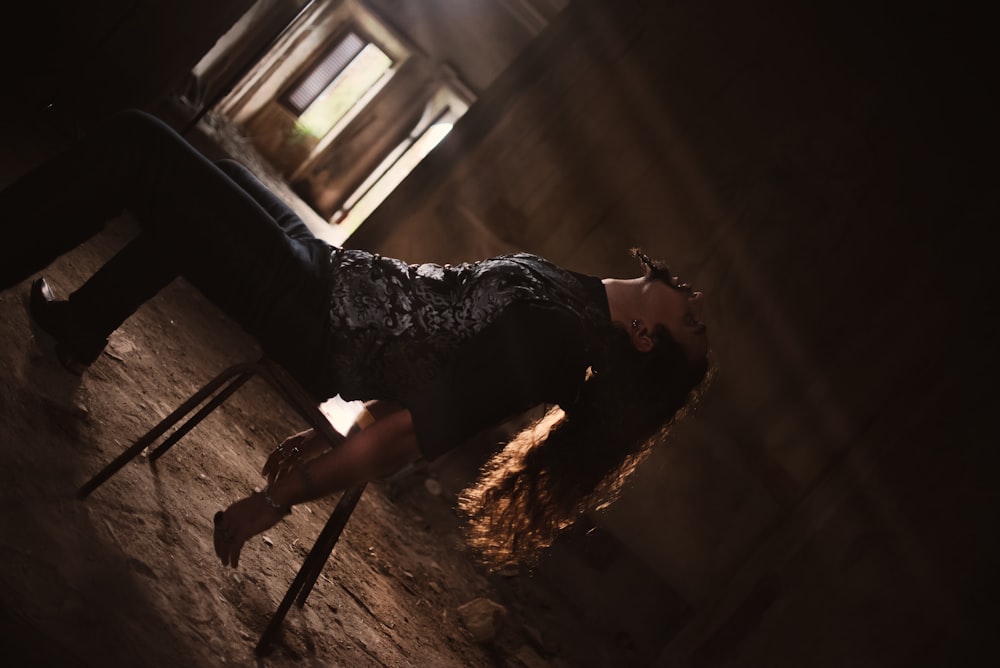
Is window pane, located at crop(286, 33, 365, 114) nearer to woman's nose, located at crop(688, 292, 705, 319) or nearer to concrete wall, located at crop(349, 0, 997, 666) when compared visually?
concrete wall, located at crop(349, 0, 997, 666)

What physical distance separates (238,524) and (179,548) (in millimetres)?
432

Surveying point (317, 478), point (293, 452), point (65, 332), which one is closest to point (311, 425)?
point (293, 452)

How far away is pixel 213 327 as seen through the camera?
13.5 feet

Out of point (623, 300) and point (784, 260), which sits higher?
point (623, 300)

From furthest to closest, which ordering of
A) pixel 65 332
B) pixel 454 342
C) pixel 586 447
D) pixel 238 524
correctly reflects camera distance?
pixel 586 447 → pixel 65 332 → pixel 454 342 → pixel 238 524

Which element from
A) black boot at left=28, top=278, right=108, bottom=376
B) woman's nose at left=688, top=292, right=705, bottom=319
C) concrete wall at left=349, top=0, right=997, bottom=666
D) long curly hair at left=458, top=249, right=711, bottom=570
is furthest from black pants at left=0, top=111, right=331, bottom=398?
concrete wall at left=349, top=0, right=997, bottom=666

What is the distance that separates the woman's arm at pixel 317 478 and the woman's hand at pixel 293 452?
0.37 feet

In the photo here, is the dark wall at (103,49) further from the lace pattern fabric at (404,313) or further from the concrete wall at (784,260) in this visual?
the lace pattern fabric at (404,313)

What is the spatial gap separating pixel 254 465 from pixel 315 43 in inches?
410

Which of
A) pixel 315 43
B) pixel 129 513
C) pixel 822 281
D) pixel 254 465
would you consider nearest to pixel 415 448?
pixel 129 513

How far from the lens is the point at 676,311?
81.9 inches

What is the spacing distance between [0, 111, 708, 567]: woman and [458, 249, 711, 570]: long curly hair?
21 millimetres

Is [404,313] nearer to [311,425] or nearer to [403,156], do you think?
[311,425]

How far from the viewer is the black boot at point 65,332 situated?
6.75 ft
